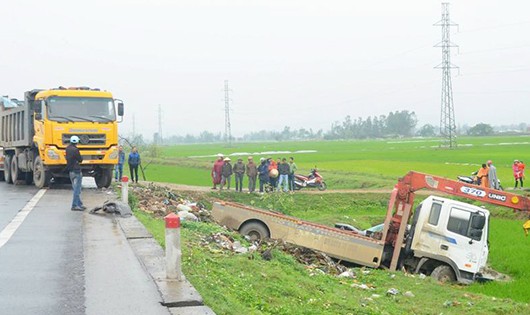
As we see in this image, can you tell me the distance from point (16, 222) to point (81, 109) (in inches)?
273

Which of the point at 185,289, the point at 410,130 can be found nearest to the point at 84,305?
the point at 185,289

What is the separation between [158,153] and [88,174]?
4879 centimetres

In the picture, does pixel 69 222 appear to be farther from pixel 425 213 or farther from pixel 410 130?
pixel 410 130

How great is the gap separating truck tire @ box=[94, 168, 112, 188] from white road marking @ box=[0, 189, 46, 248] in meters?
2.76

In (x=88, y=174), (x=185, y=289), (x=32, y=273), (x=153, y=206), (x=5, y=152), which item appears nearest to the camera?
(x=185, y=289)

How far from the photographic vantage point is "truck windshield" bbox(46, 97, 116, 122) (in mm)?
19016

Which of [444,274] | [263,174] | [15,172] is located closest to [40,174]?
[15,172]

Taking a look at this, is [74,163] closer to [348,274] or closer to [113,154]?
Result: [113,154]

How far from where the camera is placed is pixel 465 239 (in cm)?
1403

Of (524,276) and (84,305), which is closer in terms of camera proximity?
(84,305)

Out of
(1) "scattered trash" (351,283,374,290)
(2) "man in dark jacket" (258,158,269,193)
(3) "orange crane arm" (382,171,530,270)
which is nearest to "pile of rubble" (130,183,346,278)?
(1) "scattered trash" (351,283,374,290)

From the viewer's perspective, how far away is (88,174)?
2050 cm

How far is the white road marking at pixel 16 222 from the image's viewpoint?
11.1m

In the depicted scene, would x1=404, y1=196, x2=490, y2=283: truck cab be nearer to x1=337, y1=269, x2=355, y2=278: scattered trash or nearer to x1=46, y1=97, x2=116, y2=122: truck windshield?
x1=337, y1=269, x2=355, y2=278: scattered trash
